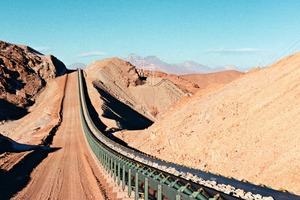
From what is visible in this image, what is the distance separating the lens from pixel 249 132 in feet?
77.3

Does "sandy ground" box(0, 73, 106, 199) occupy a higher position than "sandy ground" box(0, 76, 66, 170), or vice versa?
"sandy ground" box(0, 76, 66, 170)

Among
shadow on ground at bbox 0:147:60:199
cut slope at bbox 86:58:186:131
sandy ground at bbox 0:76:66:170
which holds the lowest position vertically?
Answer: shadow on ground at bbox 0:147:60:199

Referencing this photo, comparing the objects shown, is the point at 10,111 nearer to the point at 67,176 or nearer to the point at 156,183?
the point at 67,176

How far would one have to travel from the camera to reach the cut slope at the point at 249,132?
18.7 m

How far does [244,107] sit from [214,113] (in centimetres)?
365

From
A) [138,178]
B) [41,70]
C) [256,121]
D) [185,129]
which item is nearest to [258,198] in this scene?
[138,178]

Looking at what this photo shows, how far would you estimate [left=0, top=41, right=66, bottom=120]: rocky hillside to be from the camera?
3820 inches

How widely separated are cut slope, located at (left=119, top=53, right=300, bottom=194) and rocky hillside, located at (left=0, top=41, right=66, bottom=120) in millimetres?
63221

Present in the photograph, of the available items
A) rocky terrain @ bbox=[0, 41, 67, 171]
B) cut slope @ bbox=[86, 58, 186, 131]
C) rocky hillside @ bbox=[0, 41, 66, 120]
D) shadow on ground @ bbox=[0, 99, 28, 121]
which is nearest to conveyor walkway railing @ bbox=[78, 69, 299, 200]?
rocky terrain @ bbox=[0, 41, 67, 171]

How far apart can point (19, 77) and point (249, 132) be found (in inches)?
3950

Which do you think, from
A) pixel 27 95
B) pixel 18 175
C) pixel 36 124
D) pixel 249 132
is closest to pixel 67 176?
pixel 18 175

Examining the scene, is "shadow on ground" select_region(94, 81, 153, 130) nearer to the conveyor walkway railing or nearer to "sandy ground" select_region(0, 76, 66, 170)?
"sandy ground" select_region(0, 76, 66, 170)

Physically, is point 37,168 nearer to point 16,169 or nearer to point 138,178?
point 16,169

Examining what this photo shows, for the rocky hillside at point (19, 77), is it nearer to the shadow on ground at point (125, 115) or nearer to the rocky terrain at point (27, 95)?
the rocky terrain at point (27, 95)
